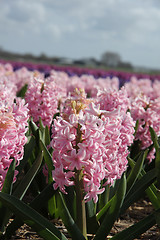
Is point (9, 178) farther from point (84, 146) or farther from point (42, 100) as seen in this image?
point (42, 100)

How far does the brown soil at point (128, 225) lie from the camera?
2.58 meters

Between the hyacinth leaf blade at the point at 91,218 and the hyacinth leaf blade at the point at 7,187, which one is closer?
the hyacinth leaf blade at the point at 7,187

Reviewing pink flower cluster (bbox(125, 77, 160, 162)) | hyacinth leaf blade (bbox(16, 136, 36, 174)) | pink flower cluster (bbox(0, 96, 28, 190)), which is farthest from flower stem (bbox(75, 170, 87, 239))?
pink flower cluster (bbox(125, 77, 160, 162))

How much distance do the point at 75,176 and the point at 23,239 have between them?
980 millimetres

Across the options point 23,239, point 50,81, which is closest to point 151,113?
point 50,81

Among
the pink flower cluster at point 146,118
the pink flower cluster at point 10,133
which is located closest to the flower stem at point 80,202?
the pink flower cluster at point 10,133

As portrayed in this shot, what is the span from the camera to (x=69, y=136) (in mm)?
1660

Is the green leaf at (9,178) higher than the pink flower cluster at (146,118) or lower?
lower

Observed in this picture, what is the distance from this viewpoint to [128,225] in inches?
115

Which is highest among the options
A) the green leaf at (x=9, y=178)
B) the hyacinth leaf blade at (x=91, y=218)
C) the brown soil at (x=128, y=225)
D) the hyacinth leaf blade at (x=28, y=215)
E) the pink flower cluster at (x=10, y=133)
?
the pink flower cluster at (x=10, y=133)

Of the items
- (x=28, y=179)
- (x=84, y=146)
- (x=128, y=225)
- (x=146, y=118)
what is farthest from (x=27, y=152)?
(x=146, y=118)

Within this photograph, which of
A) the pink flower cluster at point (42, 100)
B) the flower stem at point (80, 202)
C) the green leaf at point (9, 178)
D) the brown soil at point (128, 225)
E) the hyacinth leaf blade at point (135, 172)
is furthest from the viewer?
the pink flower cluster at point (42, 100)

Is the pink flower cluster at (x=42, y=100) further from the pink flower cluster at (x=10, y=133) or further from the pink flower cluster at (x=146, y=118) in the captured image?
the pink flower cluster at (x=10, y=133)

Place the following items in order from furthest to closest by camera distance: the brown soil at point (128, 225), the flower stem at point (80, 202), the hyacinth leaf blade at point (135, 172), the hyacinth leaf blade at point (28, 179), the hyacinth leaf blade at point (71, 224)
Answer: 1. the brown soil at point (128, 225)
2. the hyacinth leaf blade at point (135, 172)
3. the hyacinth leaf blade at point (28, 179)
4. the hyacinth leaf blade at point (71, 224)
5. the flower stem at point (80, 202)
